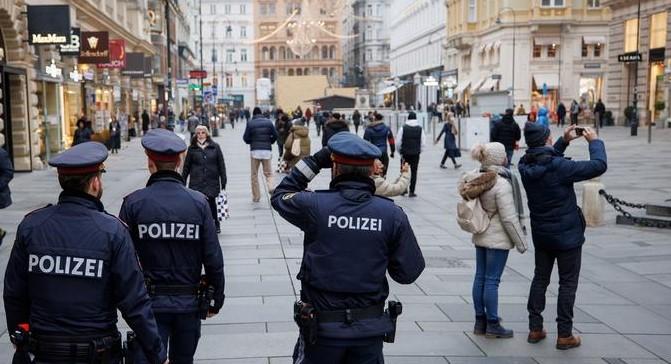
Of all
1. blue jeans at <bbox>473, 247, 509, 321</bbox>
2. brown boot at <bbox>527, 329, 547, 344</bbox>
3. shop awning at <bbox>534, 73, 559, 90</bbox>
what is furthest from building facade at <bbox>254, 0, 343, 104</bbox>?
brown boot at <bbox>527, 329, 547, 344</bbox>

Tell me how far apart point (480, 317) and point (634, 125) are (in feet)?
97.6

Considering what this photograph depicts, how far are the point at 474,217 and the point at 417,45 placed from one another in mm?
79427

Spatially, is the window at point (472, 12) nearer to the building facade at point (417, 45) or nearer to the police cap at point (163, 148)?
the building facade at point (417, 45)

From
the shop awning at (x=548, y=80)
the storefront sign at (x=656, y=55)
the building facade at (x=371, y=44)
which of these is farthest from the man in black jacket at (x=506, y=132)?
the building facade at (x=371, y=44)

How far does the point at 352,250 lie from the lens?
3.83 metres

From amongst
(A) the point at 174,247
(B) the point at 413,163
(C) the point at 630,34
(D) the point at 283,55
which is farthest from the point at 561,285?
(D) the point at 283,55

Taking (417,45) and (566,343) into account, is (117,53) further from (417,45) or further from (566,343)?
(417,45)

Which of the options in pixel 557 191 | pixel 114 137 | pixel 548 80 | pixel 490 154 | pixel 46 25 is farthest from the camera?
pixel 548 80

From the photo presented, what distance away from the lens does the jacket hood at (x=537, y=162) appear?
20.1ft

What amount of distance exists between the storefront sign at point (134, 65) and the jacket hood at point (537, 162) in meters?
32.0

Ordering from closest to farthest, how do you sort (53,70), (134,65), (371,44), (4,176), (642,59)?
(4,176) < (53,70) < (134,65) < (642,59) < (371,44)

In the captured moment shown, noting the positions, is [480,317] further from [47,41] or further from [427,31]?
[427,31]

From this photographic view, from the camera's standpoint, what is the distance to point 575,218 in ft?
20.2

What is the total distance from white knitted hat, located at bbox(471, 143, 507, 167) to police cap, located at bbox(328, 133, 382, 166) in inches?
105
